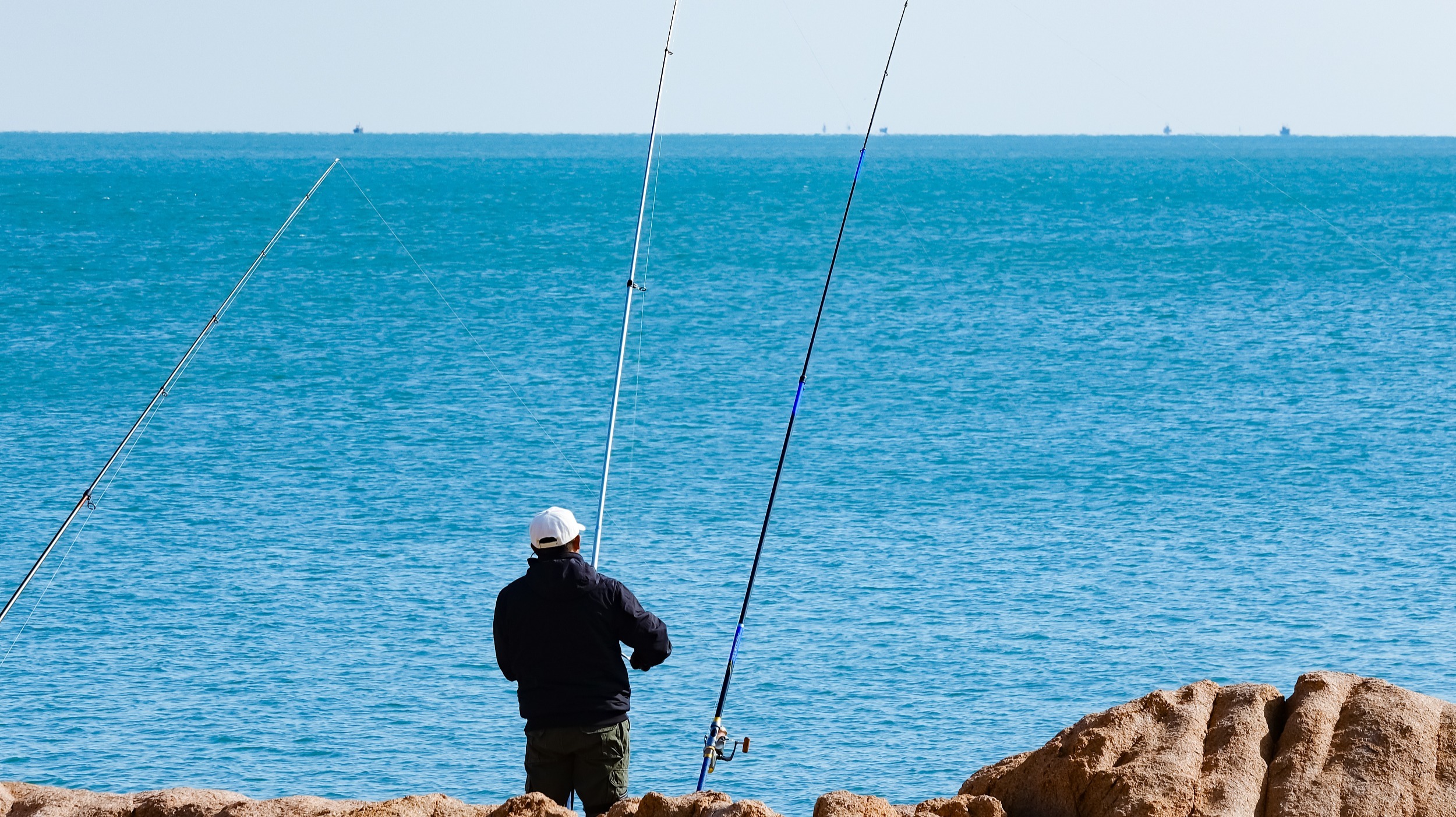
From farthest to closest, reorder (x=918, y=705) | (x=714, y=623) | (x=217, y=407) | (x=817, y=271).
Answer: (x=817, y=271), (x=217, y=407), (x=714, y=623), (x=918, y=705)

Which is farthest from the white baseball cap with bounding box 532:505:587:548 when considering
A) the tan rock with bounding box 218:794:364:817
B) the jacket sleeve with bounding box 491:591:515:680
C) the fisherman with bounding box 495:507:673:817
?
the tan rock with bounding box 218:794:364:817

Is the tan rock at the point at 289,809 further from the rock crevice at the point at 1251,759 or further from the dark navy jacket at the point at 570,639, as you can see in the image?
the rock crevice at the point at 1251,759

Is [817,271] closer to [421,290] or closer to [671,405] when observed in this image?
[421,290]

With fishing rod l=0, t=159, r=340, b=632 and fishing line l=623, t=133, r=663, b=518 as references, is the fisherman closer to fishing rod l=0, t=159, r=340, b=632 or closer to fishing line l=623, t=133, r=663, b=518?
fishing rod l=0, t=159, r=340, b=632

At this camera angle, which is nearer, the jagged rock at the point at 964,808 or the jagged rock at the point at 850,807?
the jagged rock at the point at 850,807

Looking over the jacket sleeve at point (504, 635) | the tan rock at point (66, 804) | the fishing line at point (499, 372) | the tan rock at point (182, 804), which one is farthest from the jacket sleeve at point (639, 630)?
the fishing line at point (499, 372)

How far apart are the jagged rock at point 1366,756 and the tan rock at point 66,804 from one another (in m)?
2.91

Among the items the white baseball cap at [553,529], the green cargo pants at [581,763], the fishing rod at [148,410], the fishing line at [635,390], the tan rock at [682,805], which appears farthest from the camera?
the fishing line at [635,390]

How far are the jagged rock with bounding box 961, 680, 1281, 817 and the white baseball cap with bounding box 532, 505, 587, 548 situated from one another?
4.24 ft

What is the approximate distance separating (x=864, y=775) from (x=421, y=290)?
29.7 metres

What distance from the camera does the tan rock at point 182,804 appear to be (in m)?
3.84

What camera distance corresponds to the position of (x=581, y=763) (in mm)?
4258

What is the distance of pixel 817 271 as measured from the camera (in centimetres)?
4119

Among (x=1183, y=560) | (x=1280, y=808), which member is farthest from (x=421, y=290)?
(x=1280, y=808)
